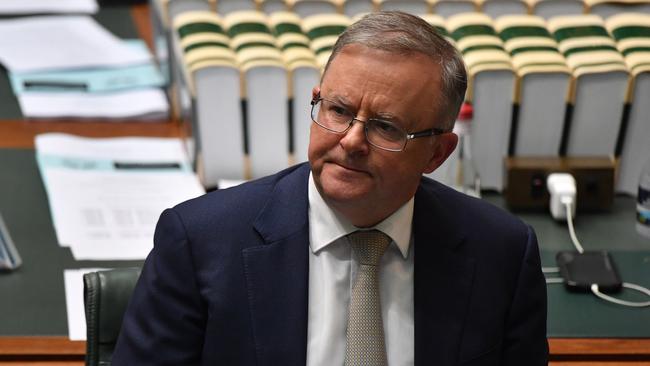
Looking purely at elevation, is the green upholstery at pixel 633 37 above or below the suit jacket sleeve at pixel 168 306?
above

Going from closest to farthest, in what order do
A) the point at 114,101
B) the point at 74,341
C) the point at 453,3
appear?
1. the point at 74,341
2. the point at 453,3
3. the point at 114,101

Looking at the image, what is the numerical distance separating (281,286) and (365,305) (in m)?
0.13

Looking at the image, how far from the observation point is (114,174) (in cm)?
245

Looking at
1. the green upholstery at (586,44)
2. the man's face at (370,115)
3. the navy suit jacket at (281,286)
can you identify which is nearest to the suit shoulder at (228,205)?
the navy suit jacket at (281,286)

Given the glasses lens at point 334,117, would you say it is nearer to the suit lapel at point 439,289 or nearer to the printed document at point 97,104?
the suit lapel at point 439,289

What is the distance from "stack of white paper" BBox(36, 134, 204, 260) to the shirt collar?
2.34 feet

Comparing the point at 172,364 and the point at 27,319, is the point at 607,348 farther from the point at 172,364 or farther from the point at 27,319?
the point at 27,319

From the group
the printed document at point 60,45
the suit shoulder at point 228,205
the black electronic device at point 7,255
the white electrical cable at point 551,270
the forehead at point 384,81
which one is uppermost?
the forehead at point 384,81

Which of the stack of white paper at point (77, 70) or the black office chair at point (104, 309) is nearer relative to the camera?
the black office chair at point (104, 309)

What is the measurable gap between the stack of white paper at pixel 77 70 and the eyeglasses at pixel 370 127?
1461 millimetres

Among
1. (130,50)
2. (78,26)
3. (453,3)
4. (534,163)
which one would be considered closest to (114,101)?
(130,50)

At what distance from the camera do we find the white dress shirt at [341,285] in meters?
1.53

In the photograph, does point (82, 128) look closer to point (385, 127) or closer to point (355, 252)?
point (355, 252)

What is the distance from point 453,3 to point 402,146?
1.36 metres
